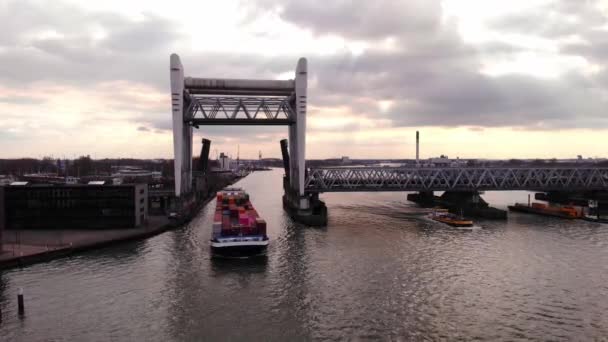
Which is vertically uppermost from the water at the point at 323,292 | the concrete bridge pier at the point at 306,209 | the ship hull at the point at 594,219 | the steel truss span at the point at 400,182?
the steel truss span at the point at 400,182

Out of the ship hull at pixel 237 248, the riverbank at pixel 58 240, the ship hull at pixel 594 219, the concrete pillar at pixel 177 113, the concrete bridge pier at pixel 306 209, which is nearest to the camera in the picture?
the riverbank at pixel 58 240

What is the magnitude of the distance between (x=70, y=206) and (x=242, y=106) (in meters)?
23.6

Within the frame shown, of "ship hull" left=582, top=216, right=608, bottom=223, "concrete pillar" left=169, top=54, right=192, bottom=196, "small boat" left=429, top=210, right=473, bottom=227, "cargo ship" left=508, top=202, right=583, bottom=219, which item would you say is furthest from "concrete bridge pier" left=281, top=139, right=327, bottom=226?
"ship hull" left=582, top=216, right=608, bottom=223

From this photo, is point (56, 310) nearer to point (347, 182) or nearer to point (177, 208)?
point (177, 208)

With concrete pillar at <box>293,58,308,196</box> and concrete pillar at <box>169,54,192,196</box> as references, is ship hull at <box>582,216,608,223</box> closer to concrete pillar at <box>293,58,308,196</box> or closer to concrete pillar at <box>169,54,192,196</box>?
concrete pillar at <box>293,58,308,196</box>

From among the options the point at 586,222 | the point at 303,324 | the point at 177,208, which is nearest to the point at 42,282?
the point at 303,324

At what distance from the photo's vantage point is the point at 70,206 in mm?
44062

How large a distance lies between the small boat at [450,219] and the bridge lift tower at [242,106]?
15.1m

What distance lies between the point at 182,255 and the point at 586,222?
50.2 meters

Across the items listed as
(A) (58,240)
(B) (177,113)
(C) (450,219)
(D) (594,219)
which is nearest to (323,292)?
(A) (58,240)

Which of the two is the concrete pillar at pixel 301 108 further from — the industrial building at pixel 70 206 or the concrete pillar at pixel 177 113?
the industrial building at pixel 70 206

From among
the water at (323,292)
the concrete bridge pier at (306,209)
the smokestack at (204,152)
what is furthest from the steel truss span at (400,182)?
the smokestack at (204,152)

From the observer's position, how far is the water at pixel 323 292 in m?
20.0

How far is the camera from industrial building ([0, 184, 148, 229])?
143ft
